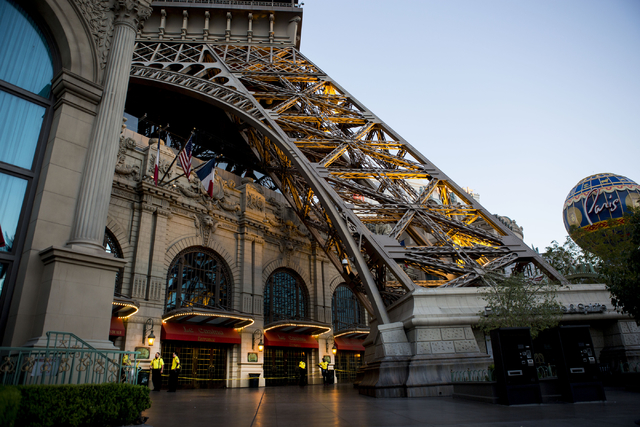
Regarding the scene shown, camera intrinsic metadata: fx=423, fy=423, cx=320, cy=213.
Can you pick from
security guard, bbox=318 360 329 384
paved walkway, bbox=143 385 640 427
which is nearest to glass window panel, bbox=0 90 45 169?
paved walkway, bbox=143 385 640 427

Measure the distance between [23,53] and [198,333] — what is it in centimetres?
1845

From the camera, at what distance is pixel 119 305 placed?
20688 mm

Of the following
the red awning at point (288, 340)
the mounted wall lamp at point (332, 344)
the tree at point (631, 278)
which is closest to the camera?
the tree at point (631, 278)

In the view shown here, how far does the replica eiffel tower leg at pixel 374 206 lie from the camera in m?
15.0

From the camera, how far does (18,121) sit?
389 inches

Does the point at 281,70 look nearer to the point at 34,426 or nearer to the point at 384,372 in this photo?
the point at 384,372

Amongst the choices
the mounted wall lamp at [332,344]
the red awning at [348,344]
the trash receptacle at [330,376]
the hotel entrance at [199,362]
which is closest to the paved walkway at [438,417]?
the hotel entrance at [199,362]

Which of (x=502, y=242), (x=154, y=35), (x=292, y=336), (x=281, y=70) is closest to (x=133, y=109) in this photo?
(x=154, y=35)

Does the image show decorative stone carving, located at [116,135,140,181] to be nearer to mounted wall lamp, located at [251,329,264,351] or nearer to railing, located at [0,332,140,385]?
mounted wall lamp, located at [251,329,264,351]

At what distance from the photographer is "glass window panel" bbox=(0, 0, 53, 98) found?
10086 mm

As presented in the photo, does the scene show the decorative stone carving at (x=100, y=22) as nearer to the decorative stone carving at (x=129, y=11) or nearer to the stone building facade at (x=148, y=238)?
the stone building facade at (x=148, y=238)

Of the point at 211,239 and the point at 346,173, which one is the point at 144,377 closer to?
the point at 211,239

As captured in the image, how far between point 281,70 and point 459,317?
22.7 m

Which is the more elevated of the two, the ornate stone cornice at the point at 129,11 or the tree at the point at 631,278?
the ornate stone cornice at the point at 129,11
